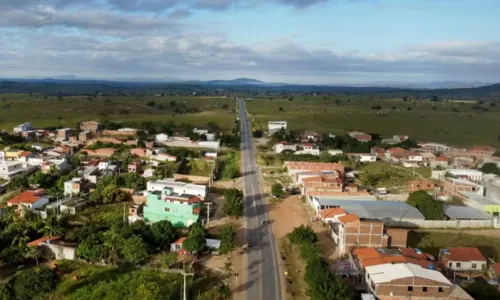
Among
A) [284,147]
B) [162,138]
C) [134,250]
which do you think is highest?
[162,138]

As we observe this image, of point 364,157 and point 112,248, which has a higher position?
point 364,157

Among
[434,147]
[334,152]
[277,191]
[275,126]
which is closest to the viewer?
[277,191]

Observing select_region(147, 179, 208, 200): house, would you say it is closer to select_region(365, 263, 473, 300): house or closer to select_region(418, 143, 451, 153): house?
select_region(365, 263, 473, 300): house

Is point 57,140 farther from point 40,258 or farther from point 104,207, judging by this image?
point 40,258

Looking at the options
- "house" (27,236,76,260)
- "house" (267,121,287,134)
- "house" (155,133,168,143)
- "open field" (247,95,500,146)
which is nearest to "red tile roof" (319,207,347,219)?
"house" (27,236,76,260)

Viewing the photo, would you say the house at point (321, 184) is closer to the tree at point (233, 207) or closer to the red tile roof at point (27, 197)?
the tree at point (233, 207)

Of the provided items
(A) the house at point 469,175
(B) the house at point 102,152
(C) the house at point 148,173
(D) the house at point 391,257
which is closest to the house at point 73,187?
(C) the house at point 148,173

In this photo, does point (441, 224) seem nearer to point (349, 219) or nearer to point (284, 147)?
point (349, 219)

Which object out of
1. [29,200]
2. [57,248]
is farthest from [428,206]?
[29,200]
